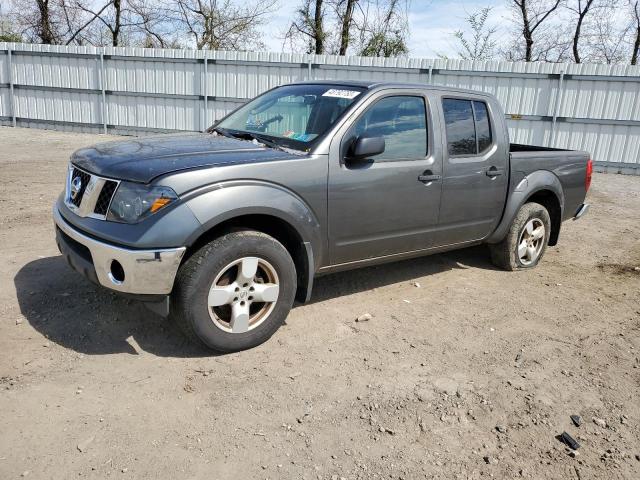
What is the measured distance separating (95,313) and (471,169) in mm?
3282

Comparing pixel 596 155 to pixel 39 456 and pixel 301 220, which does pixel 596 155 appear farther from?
pixel 39 456

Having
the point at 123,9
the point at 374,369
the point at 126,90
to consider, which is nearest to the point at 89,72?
the point at 126,90

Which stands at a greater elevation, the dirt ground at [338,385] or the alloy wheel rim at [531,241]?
the alloy wheel rim at [531,241]

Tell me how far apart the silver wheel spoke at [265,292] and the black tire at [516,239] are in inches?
113

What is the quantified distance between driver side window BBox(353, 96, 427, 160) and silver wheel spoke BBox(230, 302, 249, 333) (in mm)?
1518

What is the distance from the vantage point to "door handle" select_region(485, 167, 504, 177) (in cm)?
500

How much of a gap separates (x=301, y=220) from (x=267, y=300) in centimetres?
59

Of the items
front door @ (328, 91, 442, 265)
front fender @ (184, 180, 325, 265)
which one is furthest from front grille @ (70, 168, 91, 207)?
front door @ (328, 91, 442, 265)

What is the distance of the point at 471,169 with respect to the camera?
15.8 ft

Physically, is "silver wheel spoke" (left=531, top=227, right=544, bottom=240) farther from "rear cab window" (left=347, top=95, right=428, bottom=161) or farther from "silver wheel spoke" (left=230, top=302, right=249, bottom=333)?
"silver wheel spoke" (left=230, top=302, right=249, bottom=333)

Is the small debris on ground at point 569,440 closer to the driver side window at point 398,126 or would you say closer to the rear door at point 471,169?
the rear door at point 471,169

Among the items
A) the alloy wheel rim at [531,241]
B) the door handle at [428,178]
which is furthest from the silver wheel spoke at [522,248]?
the door handle at [428,178]

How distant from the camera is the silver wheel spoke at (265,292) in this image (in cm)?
365

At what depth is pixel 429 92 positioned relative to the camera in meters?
4.66
